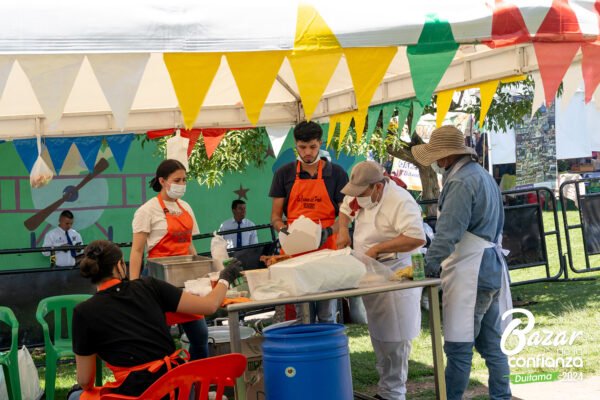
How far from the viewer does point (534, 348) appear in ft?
24.7

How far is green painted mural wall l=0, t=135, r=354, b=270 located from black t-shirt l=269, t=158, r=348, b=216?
6778 millimetres

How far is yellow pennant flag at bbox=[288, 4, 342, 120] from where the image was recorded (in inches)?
167

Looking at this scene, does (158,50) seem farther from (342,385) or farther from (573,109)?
(573,109)

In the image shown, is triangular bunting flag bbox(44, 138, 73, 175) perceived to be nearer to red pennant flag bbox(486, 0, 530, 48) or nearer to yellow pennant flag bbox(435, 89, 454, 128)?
yellow pennant flag bbox(435, 89, 454, 128)

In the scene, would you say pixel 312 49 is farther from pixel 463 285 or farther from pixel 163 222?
pixel 163 222

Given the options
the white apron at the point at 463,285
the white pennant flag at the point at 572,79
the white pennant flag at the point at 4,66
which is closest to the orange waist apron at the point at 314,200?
the white apron at the point at 463,285

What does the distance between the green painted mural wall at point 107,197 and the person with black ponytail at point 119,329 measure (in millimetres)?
8610

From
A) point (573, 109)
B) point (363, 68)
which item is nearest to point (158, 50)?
point (363, 68)

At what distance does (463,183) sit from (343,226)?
1071 mm

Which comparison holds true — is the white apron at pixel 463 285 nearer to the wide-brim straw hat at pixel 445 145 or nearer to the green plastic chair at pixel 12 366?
the wide-brim straw hat at pixel 445 145

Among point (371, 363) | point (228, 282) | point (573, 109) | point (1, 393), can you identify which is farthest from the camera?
point (573, 109)

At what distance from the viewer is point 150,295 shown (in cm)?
393

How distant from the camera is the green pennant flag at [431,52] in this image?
4.39m

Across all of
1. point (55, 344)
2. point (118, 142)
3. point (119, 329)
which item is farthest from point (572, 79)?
point (118, 142)
